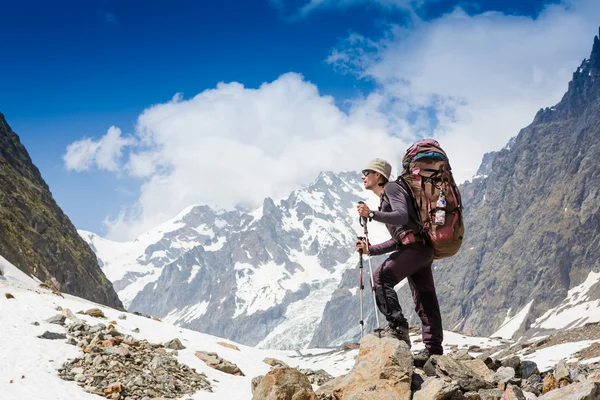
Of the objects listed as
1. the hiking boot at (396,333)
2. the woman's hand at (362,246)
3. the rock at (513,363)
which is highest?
the woman's hand at (362,246)

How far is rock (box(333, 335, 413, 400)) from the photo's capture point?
25.5 ft

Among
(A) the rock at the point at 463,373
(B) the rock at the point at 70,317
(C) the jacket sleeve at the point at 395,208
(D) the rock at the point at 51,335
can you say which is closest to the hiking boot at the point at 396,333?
(A) the rock at the point at 463,373

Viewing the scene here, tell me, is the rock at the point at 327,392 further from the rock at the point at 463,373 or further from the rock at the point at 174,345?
the rock at the point at 174,345

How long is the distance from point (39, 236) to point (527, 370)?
85249mm

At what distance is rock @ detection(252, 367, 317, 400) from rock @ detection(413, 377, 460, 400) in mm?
1933

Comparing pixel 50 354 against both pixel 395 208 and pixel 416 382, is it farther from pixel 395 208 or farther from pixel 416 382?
pixel 395 208

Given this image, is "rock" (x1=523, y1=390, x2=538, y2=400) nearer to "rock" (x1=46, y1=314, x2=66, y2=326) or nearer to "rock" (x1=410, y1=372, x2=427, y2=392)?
"rock" (x1=410, y1=372, x2=427, y2=392)

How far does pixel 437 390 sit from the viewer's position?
721 centimetres

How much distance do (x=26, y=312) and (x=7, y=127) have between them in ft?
411

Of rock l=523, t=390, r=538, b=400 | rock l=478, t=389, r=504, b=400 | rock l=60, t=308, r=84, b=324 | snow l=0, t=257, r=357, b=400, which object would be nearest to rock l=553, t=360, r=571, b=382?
rock l=523, t=390, r=538, b=400

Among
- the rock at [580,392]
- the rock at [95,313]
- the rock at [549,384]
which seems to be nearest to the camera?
the rock at [580,392]

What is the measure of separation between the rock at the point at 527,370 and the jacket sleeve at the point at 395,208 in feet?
12.1

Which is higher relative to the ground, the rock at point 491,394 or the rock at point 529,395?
the rock at point 491,394

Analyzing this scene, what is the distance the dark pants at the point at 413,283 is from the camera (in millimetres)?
8977
